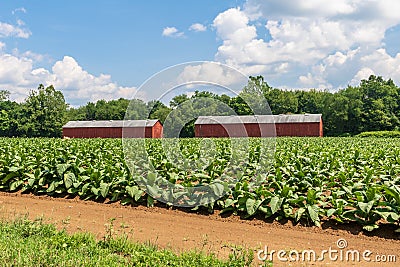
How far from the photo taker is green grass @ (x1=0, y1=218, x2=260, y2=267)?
14.9ft

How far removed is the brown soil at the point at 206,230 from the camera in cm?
563

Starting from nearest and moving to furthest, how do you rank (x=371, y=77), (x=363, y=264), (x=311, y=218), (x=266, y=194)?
1. (x=363, y=264)
2. (x=311, y=218)
3. (x=266, y=194)
4. (x=371, y=77)

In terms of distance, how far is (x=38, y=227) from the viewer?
596cm

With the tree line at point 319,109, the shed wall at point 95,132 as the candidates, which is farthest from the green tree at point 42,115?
the shed wall at point 95,132

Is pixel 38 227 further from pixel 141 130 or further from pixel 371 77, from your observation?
pixel 371 77

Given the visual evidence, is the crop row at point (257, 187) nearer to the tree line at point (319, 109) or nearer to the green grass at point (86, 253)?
the green grass at point (86, 253)

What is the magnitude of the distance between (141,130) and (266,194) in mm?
4428

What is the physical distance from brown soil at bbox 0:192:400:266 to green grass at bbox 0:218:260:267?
306 mm

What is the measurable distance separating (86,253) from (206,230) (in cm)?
222

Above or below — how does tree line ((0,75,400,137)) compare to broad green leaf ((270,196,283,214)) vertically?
above

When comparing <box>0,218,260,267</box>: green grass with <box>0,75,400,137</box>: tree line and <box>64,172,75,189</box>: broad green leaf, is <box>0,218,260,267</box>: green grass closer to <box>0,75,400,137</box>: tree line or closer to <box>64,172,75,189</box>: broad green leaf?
<box>64,172,75,189</box>: broad green leaf

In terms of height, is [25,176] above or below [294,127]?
below

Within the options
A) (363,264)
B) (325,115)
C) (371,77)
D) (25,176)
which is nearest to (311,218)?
(363,264)

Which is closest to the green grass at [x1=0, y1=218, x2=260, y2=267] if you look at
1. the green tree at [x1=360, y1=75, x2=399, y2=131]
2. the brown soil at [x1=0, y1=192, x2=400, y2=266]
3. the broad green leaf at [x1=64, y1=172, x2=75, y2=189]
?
the brown soil at [x1=0, y1=192, x2=400, y2=266]
